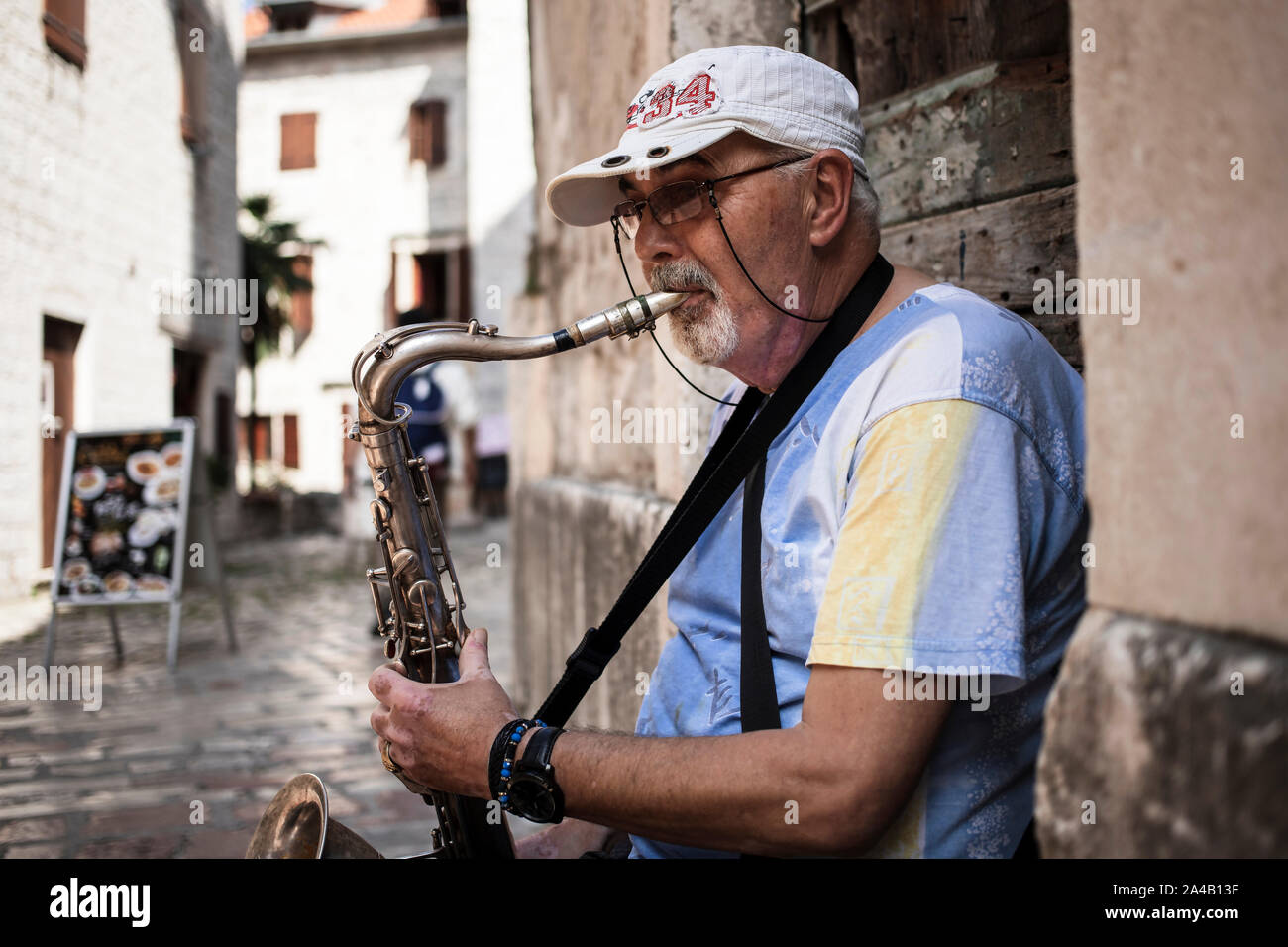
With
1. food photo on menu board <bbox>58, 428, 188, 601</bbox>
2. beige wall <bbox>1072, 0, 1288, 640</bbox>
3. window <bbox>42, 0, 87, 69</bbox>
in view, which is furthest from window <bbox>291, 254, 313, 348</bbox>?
beige wall <bbox>1072, 0, 1288, 640</bbox>

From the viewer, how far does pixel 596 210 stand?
80.0 inches

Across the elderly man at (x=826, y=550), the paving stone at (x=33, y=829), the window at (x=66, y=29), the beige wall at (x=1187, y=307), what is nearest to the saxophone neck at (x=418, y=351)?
the elderly man at (x=826, y=550)

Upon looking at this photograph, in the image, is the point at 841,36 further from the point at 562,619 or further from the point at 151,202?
the point at 151,202

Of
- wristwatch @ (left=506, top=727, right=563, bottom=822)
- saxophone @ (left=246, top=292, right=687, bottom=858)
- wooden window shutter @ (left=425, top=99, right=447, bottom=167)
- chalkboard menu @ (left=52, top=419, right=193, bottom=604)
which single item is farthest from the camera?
wooden window shutter @ (left=425, top=99, right=447, bottom=167)

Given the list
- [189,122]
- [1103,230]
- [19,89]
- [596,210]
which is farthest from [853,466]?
[189,122]

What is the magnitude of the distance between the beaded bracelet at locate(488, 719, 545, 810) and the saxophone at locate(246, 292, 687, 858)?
425mm

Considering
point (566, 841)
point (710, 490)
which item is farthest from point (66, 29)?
point (710, 490)

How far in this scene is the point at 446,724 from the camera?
1506 mm

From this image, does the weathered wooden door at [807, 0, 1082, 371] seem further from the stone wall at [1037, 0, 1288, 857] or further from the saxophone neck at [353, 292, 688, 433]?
the stone wall at [1037, 0, 1288, 857]

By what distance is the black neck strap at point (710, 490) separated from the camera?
159 centimetres

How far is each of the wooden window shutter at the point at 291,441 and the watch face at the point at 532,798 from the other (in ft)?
83.6

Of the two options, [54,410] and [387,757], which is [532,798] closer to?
[387,757]

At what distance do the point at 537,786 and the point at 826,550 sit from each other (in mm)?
492

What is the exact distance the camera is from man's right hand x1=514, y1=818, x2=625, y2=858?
1.94m
